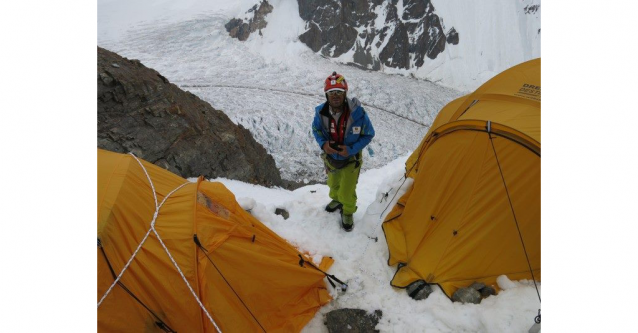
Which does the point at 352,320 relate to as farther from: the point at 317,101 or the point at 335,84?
the point at 317,101

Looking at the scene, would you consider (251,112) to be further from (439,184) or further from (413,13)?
(413,13)

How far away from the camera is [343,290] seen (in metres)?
3.65

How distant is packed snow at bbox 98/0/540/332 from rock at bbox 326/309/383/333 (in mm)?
87

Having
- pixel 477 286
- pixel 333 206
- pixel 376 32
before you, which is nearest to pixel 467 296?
pixel 477 286

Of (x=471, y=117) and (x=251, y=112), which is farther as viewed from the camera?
(x=251, y=112)

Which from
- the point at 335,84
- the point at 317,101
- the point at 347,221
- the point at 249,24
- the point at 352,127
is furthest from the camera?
the point at 249,24

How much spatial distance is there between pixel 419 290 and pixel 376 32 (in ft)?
105

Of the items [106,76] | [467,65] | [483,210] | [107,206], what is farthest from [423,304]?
[467,65]

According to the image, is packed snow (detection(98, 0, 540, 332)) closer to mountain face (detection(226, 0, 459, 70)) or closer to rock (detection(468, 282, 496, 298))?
rock (detection(468, 282, 496, 298))

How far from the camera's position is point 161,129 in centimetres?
680

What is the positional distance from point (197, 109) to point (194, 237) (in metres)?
5.98

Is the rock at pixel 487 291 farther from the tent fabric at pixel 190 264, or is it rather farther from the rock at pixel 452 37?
the rock at pixel 452 37

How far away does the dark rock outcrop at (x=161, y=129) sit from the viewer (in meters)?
6.31

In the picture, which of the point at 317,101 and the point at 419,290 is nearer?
the point at 419,290
